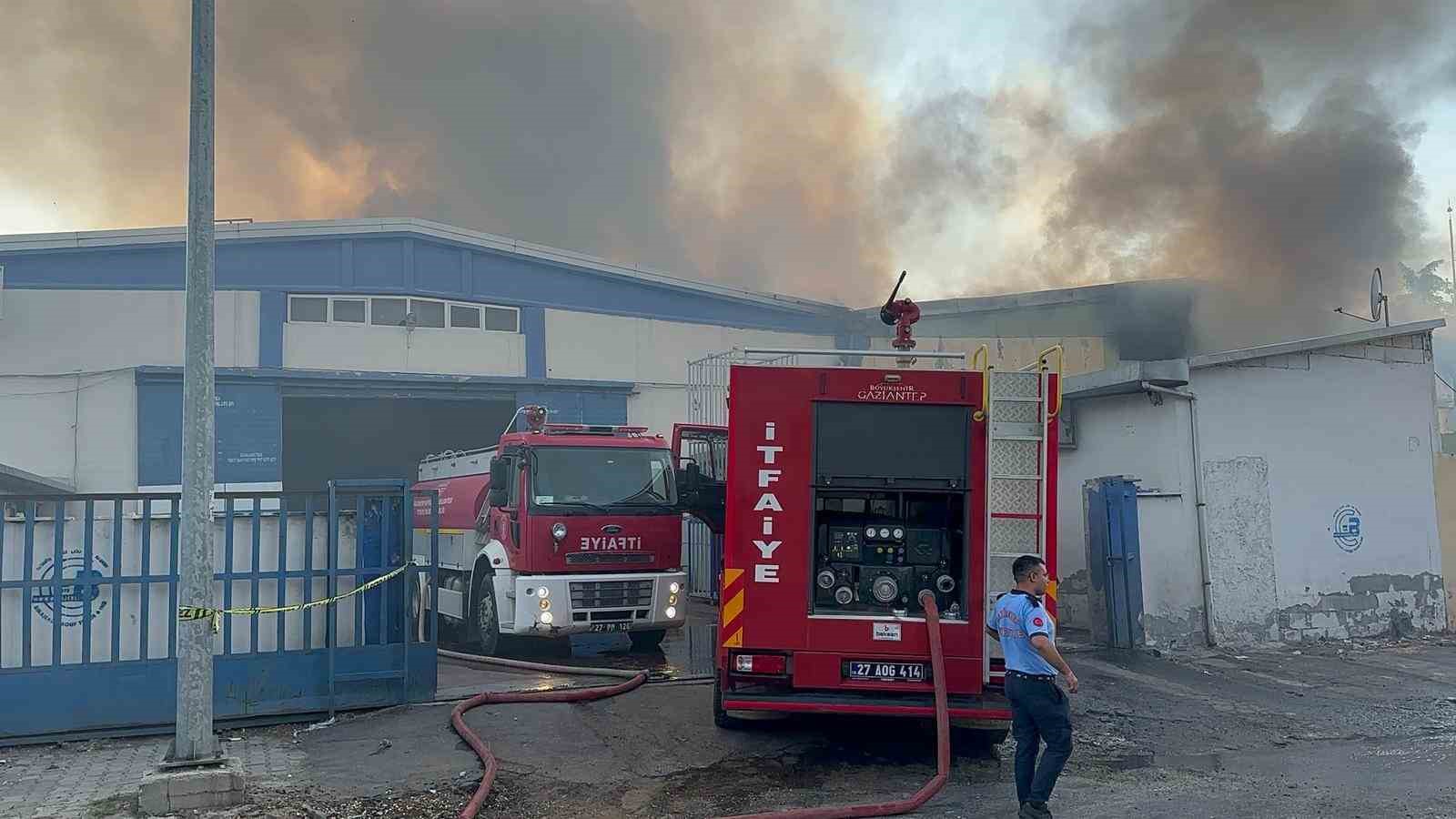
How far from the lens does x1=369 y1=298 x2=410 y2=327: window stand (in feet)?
64.7

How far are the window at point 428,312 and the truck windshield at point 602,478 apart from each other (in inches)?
366

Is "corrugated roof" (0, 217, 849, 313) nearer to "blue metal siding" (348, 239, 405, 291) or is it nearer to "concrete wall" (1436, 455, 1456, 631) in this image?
"blue metal siding" (348, 239, 405, 291)

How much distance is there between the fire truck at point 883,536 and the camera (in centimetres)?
740

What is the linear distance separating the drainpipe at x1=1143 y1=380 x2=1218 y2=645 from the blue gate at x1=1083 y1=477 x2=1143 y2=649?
2.68 feet

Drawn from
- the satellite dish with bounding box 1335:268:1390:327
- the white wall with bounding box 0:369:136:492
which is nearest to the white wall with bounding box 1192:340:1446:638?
the satellite dish with bounding box 1335:268:1390:327

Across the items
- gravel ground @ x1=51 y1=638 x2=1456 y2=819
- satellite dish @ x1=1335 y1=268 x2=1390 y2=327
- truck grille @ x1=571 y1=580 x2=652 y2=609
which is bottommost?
gravel ground @ x1=51 y1=638 x2=1456 y2=819

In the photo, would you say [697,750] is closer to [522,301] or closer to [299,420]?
[522,301]

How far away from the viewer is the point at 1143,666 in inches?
448

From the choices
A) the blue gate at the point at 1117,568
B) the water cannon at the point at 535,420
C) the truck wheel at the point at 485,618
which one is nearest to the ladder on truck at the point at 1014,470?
the blue gate at the point at 1117,568

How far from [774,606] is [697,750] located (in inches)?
46.7

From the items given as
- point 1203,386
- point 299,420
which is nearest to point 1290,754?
point 1203,386

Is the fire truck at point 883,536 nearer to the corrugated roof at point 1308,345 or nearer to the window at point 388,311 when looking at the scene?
the corrugated roof at point 1308,345

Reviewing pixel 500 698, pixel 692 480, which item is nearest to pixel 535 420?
pixel 692 480

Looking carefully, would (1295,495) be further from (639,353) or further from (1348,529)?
(639,353)
